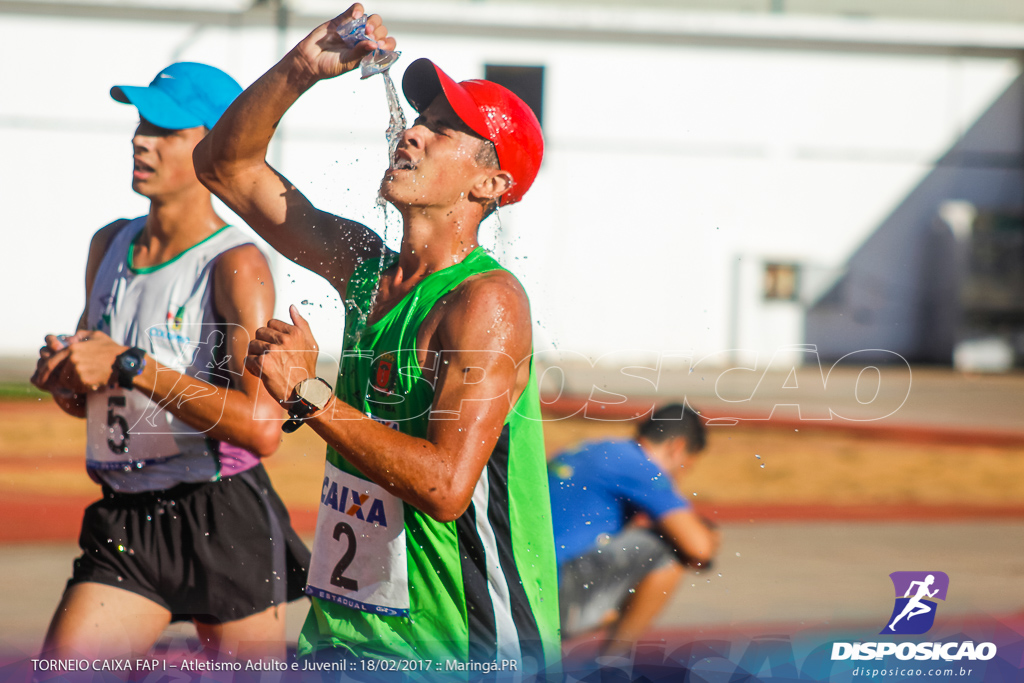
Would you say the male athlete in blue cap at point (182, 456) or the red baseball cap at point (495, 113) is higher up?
the red baseball cap at point (495, 113)

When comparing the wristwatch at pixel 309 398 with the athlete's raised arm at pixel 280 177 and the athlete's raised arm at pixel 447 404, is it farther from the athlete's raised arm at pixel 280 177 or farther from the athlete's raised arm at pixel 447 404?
the athlete's raised arm at pixel 280 177

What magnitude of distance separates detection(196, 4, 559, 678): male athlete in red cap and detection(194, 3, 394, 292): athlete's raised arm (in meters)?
0.07

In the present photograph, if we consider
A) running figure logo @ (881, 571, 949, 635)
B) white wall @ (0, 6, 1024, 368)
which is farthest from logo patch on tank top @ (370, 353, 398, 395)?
white wall @ (0, 6, 1024, 368)

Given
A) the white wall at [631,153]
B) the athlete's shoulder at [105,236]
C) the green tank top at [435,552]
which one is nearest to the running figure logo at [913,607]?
the green tank top at [435,552]

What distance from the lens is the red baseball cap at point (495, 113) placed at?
1856 mm

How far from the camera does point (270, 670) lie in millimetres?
2227

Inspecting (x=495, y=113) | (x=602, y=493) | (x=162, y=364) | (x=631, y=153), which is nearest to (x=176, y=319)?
(x=162, y=364)

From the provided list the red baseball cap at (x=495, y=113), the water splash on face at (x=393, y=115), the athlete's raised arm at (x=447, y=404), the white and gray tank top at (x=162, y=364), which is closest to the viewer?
the athlete's raised arm at (x=447, y=404)

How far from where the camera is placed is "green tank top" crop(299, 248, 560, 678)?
5.74ft

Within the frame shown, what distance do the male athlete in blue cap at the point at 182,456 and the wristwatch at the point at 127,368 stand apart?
75mm

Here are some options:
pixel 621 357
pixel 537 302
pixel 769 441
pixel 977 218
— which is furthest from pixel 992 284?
pixel 537 302

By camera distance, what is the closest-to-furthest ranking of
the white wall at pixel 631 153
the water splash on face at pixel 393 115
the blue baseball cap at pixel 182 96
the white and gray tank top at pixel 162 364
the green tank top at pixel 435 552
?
the green tank top at pixel 435 552
the water splash on face at pixel 393 115
the white and gray tank top at pixel 162 364
the blue baseball cap at pixel 182 96
the white wall at pixel 631 153

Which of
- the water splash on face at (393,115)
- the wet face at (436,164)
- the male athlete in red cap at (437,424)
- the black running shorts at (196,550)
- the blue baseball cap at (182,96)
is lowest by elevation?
the black running shorts at (196,550)

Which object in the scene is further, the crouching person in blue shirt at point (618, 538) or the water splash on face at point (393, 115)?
the crouching person in blue shirt at point (618, 538)
